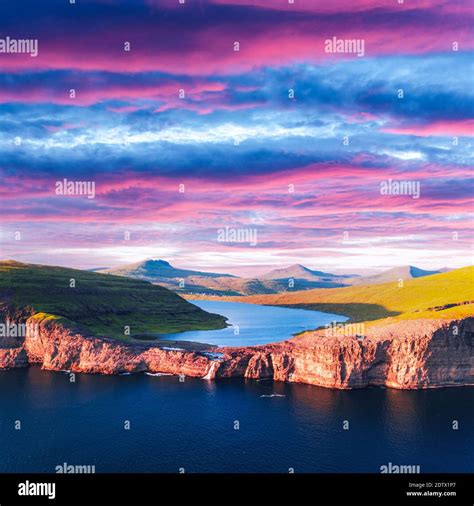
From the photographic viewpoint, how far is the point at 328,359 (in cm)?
12988

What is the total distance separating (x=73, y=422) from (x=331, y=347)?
75.7m

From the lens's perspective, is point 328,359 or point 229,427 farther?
point 328,359

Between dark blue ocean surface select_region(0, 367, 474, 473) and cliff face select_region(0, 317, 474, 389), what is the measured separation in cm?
563

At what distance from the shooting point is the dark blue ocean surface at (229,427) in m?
79.5

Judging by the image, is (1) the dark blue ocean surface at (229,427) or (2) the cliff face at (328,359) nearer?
(1) the dark blue ocean surface at (229,427)

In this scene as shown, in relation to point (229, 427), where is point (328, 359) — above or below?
above

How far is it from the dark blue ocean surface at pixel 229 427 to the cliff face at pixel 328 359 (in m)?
5.63

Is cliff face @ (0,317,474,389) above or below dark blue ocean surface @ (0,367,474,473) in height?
above

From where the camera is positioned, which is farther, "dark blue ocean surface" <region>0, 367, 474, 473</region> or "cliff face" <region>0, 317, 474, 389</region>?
"cliff face" <region>0, 317, 474, 389</region>

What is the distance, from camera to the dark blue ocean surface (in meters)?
79.5

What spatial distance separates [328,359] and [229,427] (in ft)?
149
